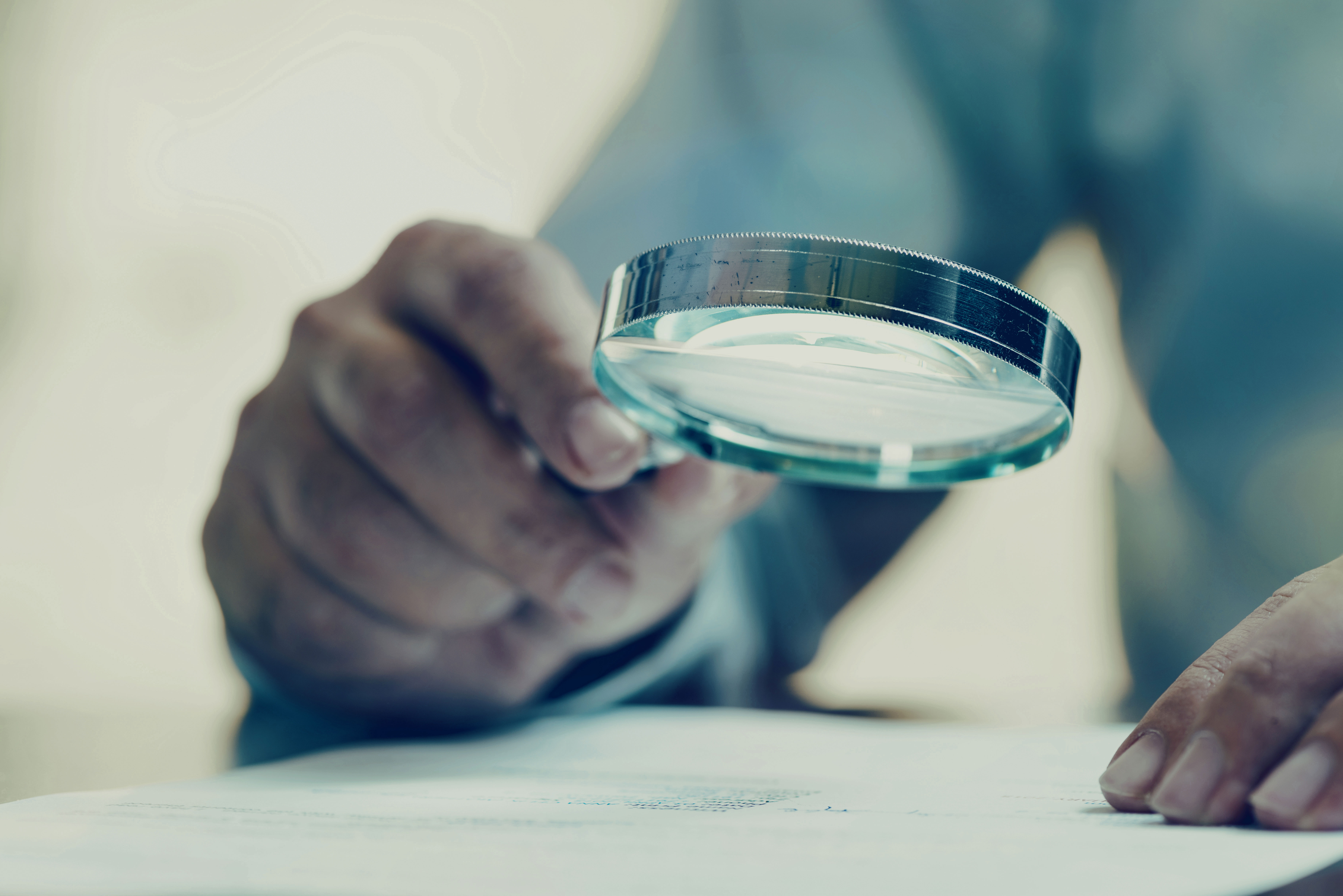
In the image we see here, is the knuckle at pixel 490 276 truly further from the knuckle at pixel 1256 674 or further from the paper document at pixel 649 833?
the knuckle at pixel 1256 674

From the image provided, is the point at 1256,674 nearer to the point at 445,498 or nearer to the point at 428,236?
the point at 445,498

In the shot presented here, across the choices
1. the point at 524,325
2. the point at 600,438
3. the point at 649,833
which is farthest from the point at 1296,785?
the point at 524,325

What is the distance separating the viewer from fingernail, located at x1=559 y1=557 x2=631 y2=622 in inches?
21.6

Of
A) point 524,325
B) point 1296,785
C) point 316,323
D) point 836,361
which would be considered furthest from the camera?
point 316,323

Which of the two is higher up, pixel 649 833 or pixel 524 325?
pixel 524 325

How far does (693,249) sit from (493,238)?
31 cm

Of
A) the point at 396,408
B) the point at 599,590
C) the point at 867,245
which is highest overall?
the point at 867,245

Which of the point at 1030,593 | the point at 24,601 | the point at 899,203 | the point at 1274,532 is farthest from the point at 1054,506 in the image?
the point at 24,601

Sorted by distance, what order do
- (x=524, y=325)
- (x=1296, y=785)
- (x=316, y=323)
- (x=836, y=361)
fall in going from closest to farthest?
1. (x=1296, y=785)
2. (x=836, y=361)
3. (x=524, y=325)
4. (x=316, y=323)

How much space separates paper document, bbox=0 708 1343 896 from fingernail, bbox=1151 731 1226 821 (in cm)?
1

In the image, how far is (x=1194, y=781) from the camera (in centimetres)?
32

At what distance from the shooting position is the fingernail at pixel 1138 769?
0.34 meters

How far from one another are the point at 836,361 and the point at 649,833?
22cm

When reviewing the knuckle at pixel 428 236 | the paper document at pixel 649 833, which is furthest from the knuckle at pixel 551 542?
the knuckle at pixel 428 236
